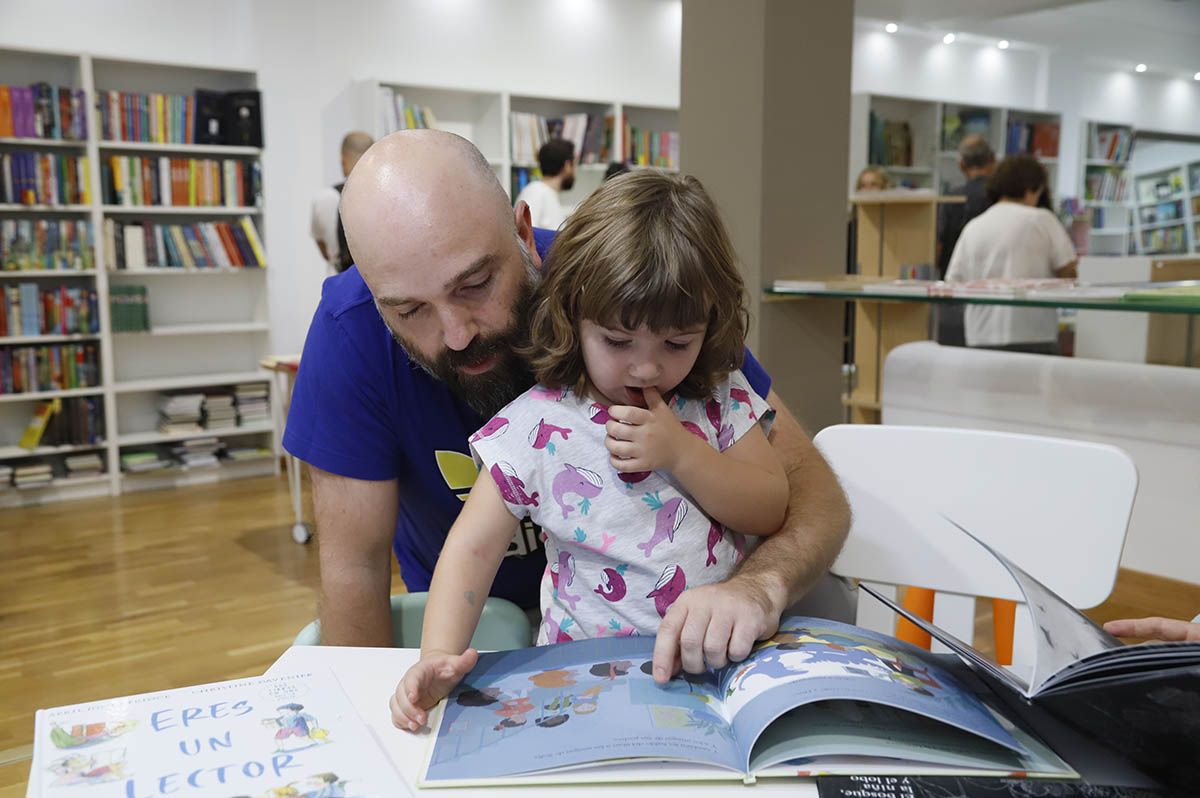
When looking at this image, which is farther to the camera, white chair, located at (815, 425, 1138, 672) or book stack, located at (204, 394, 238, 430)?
book stack, located at (204, 394, 238, 430)

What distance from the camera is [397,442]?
4.52ft

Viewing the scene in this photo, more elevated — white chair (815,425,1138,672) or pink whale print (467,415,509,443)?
pink whale print (467,415,509,443)

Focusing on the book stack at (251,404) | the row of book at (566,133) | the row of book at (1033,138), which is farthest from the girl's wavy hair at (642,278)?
the row of book at (1033,138)

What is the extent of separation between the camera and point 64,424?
16.5 ft

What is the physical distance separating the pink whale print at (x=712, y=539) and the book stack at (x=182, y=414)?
4.81 metres

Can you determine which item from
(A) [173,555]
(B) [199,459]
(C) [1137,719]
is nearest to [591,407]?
(C) [1137,719]

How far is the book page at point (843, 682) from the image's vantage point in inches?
28.3

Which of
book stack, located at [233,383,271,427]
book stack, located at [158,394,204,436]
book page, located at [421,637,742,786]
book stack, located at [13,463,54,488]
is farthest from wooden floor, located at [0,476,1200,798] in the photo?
book page, located at [421,637,742,786]

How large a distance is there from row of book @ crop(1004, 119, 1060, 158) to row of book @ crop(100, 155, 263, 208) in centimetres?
654

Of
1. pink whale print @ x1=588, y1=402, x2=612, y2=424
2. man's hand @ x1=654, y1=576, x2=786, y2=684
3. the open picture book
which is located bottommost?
the open picture book

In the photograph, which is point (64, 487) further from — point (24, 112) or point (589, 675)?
point (589, 675)

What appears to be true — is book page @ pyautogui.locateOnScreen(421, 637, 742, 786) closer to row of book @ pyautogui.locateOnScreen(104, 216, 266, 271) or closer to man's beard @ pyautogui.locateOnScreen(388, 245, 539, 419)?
man's beard @ pyautogui.locateOnScreen(388, 245, 539, 419)

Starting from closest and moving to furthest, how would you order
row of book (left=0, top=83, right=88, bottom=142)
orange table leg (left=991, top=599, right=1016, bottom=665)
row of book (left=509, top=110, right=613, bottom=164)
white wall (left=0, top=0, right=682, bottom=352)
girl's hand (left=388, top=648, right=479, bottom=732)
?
A: girl's hand (left=388, top=648, right=479, bottom=732) → orange table leg (left=991, top=599, right=1016, bottom=665) → row of book (left=0, top=83, right=88, bottom=142) → white wall (left=0, top=0, right=682, bottom=352) → row of book (left=509, top=110, right=613, bottom=164)

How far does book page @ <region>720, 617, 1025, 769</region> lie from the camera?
719 millimetres
